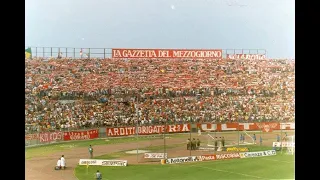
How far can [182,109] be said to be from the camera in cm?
654

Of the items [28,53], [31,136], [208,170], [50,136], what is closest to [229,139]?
[208,170]

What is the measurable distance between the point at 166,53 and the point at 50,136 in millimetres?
2028

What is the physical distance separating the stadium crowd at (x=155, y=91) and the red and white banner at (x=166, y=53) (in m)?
0.19

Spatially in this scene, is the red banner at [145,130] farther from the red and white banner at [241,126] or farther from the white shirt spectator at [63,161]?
the white shirt spectator at [63,161]

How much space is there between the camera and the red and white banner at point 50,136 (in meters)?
5.66

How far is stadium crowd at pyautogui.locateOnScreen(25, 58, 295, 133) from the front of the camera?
589cm

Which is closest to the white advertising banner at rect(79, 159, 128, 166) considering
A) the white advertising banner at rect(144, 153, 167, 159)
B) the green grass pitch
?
the green grass pitch

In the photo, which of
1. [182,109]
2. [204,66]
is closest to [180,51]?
[204,66]

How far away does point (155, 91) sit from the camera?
255 inches

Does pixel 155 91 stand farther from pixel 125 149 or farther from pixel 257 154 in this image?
pixel 257 154

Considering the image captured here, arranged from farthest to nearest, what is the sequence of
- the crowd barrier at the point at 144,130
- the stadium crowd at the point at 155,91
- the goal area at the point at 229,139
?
the goal area at the point at 229,139 < the stadium crowd at the point at 155,91 < the crowd barrier at the point at 144,130

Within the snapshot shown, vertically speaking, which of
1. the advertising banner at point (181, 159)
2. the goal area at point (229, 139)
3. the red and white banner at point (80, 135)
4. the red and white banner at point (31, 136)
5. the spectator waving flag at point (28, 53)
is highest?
the spectator waving flag at point (28, 53)

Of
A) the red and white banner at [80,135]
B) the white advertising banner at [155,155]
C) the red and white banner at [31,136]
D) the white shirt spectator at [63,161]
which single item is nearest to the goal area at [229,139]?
the white advertising banner at [155,155]

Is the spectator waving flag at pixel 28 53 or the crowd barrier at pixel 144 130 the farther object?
the crowd barrier at pixel 144 130
